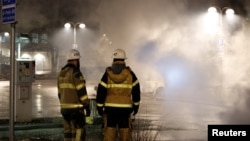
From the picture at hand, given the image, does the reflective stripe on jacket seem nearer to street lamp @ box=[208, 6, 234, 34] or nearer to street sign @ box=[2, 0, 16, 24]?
street sign @ box=[2, 0, 16, 24]

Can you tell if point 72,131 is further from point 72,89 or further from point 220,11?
point 220,11

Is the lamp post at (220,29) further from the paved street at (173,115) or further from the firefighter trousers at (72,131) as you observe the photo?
the firefighter trousers at (72,131)

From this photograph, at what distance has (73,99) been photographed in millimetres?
5434

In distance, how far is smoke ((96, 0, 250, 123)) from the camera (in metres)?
12.9

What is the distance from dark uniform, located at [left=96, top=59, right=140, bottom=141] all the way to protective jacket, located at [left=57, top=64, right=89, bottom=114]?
333 mm

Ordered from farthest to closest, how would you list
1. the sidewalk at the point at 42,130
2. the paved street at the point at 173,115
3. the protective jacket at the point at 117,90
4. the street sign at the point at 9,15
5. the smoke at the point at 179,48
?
the smoke at the point at 179,48 < the paved street at the point at 173,115 < the sidewalk at the point at 42,130 < the street sign at the point at 9,15 < the protective jacket at the point at 117,90

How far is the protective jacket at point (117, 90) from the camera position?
16.7 ft

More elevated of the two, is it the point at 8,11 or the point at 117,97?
the point at 8,11

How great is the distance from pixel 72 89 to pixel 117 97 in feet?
2.18

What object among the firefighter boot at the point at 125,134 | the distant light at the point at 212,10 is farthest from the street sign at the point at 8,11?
the distant light at the point at 212,10

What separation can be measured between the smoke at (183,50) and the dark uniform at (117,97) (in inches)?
296

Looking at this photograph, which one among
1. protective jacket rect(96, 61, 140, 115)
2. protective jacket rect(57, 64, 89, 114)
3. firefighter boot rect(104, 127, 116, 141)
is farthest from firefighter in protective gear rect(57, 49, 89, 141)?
firefighter boot rect(104, 127, 116, 141)

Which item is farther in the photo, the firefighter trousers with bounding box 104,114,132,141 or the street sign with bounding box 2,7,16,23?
the street sign with bounding box 2,7,16,23

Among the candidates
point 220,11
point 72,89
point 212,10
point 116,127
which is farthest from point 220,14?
point 116,127
